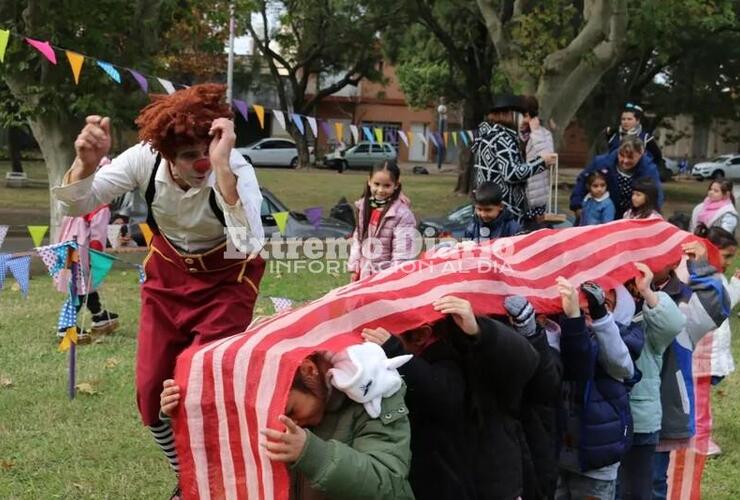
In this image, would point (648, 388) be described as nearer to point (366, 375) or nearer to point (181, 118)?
point (366, 375)

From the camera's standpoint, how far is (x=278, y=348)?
237cm

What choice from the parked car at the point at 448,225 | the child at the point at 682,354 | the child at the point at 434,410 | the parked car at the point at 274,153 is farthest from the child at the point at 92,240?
the parked car at the point at 274,153

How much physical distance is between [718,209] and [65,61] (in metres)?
8.35

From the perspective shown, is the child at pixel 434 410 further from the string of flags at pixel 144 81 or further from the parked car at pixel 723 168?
the parked car at pixel 723 168

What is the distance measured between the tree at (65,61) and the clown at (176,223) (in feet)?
27.9

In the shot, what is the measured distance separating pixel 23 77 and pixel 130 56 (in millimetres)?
1447

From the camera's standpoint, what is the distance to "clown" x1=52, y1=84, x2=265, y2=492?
3.26 metres

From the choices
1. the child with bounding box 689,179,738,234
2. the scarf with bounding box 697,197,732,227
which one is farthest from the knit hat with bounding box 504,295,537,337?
the scarf with bounding box 697,197,732,227

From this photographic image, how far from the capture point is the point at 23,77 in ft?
40.1

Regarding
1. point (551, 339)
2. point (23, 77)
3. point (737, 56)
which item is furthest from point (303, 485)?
point (737, 56)

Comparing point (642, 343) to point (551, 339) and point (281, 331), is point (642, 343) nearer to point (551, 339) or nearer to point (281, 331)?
point (551, 339)

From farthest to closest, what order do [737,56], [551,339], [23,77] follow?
1. [737,56]
2. [23,77]
3. [551,339]

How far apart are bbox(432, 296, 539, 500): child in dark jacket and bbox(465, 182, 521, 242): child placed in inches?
102

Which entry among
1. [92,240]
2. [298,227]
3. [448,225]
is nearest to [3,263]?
[92,240]
